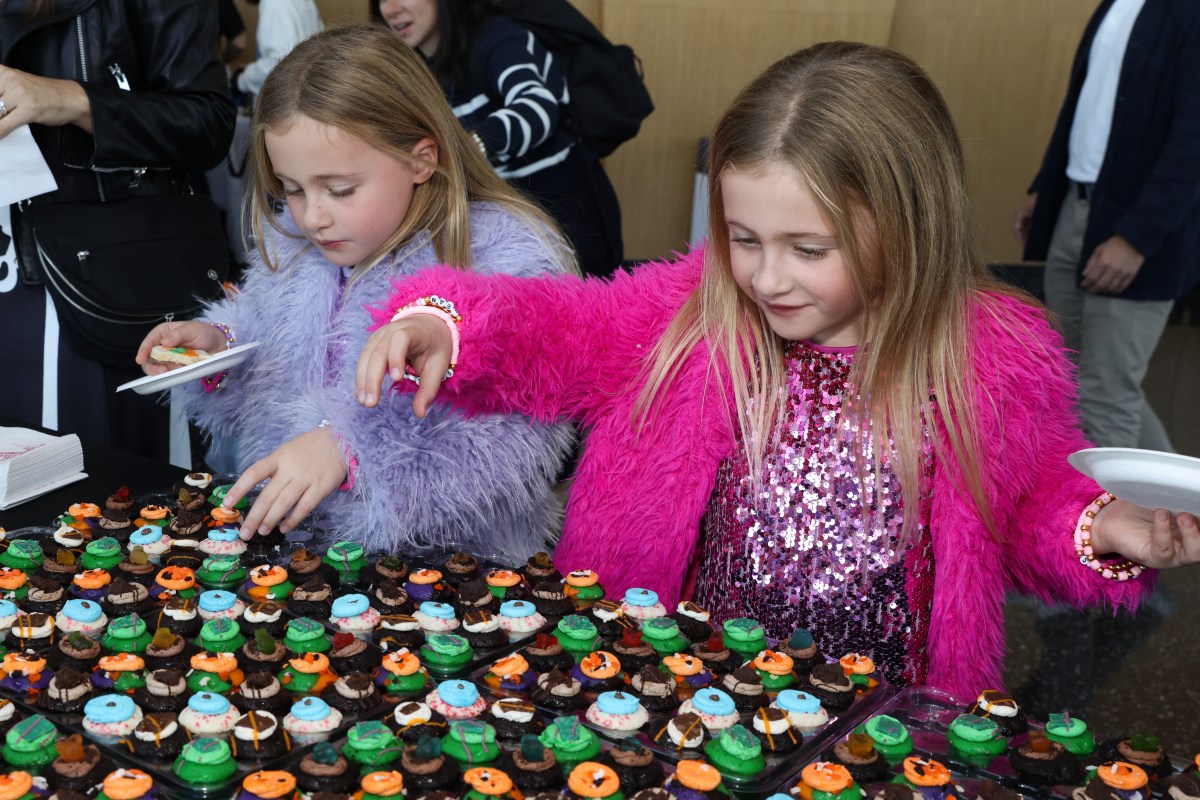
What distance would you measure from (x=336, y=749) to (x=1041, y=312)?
0.97m

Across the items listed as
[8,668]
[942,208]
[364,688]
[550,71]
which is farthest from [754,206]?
[550,71]

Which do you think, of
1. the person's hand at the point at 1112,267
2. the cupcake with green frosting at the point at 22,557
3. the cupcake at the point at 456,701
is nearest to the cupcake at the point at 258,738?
the cupcake at the point at 456,701

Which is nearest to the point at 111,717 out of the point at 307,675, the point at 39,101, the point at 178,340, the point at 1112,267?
the point at 307,675

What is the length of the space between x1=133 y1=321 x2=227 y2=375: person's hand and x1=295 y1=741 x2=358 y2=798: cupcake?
0.92m

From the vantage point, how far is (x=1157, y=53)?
2.67 meters

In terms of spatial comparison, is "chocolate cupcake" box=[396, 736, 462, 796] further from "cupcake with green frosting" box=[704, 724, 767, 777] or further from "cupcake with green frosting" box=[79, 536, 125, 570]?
"cupcake with green frosting" box=[79, 536, 125, 570]

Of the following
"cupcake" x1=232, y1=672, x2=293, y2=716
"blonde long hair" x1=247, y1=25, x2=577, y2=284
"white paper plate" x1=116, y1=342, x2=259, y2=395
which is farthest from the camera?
"blonde long hair" x1=247, y1=25, x2=577, y2=284

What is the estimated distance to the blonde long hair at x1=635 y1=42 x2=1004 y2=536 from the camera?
1162mm

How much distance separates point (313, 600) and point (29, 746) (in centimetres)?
30

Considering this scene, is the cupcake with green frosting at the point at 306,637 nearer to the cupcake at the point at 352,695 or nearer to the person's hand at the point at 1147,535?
the cupcake at the point at 352,695

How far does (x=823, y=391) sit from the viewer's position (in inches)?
52.4

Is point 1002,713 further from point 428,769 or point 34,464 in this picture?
point 34,464

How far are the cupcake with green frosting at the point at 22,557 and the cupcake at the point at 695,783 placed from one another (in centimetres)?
72

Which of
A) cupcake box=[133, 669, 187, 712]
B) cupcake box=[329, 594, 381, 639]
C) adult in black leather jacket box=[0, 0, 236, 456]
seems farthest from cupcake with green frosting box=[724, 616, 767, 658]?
adult in black leather jacket box=[0, 0, 236, 456]
